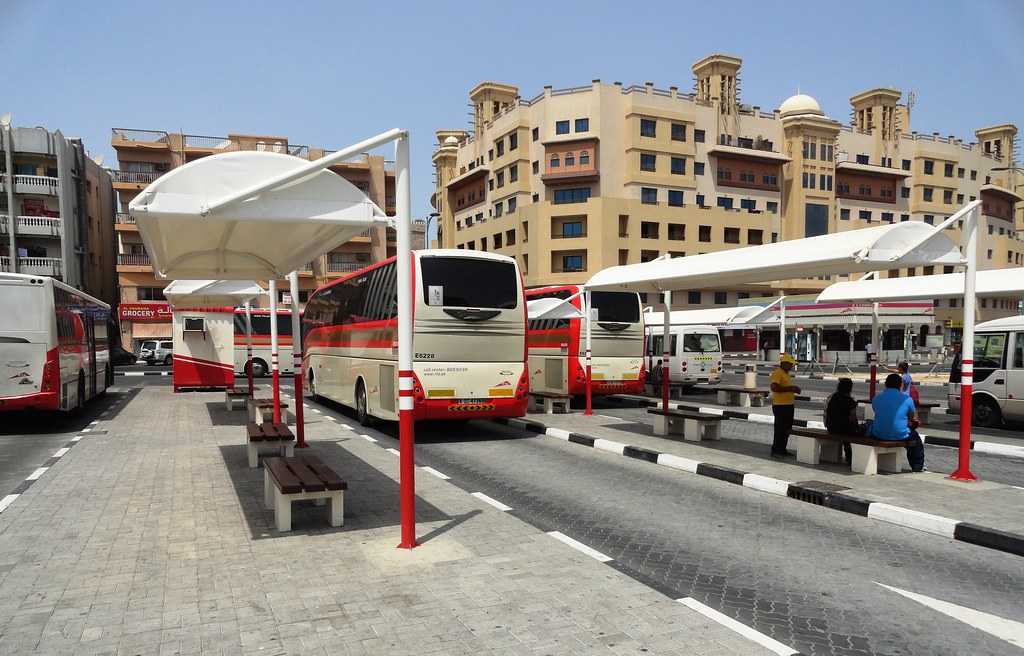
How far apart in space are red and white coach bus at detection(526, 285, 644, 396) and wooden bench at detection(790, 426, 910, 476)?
28.1 feet

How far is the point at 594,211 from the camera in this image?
5847 centimetres

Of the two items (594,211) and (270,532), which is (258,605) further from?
(594,211)

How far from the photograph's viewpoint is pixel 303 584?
5215 millimetres

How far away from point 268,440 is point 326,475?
2883mm

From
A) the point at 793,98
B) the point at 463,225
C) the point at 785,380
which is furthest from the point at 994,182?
the point at 785,380

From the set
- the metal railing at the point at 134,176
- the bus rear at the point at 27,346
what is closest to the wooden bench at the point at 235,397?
the bus rear at the point at 27,346

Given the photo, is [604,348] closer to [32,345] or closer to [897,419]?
[897,419]

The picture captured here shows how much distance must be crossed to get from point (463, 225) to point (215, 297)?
58328 mm

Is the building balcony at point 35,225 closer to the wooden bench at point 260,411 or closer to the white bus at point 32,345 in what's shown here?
the white bus at point 32,345

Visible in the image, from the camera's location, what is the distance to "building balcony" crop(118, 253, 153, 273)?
56781 millimetres

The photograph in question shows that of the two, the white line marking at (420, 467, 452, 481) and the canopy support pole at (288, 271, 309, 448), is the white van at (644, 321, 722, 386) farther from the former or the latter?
the canopy support pole at (288, 271, 309, 448)

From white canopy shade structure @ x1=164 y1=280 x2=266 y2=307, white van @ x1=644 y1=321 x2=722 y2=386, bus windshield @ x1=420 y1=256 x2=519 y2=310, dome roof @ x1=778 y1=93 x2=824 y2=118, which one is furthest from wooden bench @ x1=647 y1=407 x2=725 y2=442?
dome roof @ x1=778 y1=93 x2=824 y2=118

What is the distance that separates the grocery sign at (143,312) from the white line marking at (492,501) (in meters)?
55.1

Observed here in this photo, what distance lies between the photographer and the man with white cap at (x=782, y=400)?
34.6 ft
